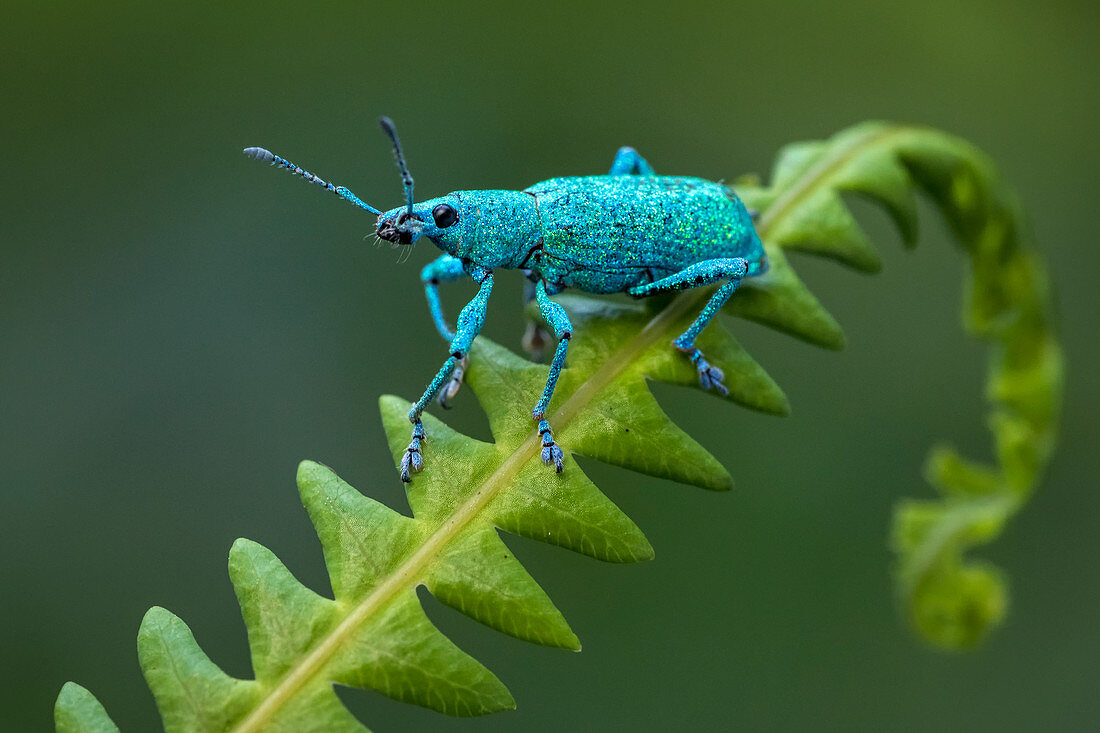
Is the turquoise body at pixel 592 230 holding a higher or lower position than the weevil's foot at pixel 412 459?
higher

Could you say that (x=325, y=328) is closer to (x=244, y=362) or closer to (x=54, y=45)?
(x=244, y=362)

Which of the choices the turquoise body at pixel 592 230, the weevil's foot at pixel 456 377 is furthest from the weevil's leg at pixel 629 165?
the weevil's foot at pixel 456 377

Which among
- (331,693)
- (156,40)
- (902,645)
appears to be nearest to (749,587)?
(902,645)

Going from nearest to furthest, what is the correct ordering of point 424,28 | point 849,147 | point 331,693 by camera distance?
point 331,693 → point 849,147 → point 424,28

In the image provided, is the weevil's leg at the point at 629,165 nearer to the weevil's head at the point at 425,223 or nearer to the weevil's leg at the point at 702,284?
the weevil's leg at the point at 702,284

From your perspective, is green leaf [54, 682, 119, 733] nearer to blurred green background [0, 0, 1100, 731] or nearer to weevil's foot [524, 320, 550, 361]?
weevil's foot [524, 320, 550, 361]

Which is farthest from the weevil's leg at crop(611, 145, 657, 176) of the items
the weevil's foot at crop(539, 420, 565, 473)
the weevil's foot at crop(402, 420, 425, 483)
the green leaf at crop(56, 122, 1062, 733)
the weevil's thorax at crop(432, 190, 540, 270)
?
the weevil's foot at crop(402, 420, 425, 483)

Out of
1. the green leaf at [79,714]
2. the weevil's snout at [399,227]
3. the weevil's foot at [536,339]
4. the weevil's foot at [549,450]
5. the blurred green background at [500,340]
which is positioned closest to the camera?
the green leaf at [79,714]
